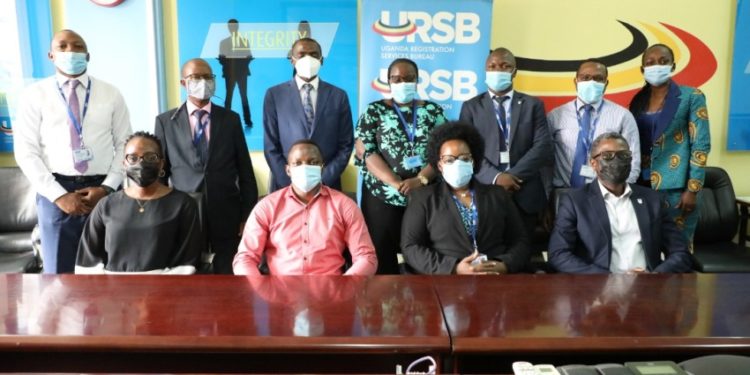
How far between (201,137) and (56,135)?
28.2 inches

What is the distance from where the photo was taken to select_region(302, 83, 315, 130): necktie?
3053mm

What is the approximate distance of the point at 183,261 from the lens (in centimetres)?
227

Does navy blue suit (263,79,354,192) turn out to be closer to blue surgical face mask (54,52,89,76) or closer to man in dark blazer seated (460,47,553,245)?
man in dark blazer seated (460,47,553,245)

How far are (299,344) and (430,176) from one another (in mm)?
1646

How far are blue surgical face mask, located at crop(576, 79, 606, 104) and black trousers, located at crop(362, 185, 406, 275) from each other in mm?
1226

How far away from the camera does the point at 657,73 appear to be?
122 inches

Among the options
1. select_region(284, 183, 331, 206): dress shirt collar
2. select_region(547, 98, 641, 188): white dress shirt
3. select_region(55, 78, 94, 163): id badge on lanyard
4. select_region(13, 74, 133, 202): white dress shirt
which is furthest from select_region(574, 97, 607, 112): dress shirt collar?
select_region(55, 78, 94, 163): id badge on lanyard

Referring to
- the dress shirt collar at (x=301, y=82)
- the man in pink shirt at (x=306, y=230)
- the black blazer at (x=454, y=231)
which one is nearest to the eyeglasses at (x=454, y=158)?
the black blazer at (x=454, y=231)

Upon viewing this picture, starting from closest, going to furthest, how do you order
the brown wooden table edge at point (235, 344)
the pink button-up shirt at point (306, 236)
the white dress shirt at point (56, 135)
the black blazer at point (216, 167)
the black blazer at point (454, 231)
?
the brown wooden table edge at point (235, 344) → the pink button-up shirt at point (306, 236) → the black blazer at point (454, 231) → the white dress shirt at point (56, 135) → the black blazer at point (216, 167)

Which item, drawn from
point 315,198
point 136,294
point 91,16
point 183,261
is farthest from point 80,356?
point 91,16

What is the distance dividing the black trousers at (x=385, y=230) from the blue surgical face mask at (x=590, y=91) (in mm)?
1226

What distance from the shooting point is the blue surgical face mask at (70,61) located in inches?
107

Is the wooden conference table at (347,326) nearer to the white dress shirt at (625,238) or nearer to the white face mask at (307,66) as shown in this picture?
the white dress shirt at (625,238)

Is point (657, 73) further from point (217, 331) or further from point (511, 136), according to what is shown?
point (217, 331)
